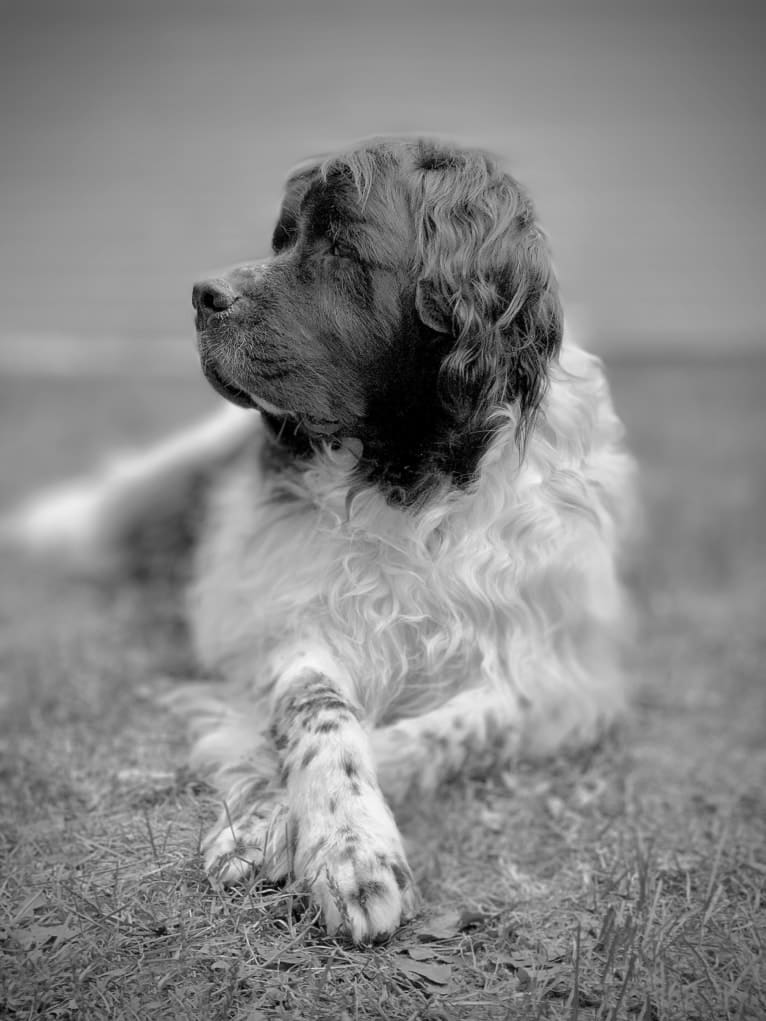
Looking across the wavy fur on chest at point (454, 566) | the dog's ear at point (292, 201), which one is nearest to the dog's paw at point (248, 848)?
the wavy fur on chest at point (454, 566)

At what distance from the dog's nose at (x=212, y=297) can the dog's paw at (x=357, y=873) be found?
134 centimetres

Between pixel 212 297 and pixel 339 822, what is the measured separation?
4.57 ft

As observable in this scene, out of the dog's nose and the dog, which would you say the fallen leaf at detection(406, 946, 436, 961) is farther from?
the dog's nose

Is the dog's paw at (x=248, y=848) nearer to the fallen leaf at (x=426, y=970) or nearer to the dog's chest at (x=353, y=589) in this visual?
the fallen leaf at (x=426, y=970)

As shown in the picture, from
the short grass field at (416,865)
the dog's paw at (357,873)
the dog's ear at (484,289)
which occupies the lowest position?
the short grass field at (416,865)

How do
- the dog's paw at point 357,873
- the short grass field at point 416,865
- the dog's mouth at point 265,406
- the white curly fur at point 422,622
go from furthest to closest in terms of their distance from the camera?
the dog's mouth at point 265,406 < the white curly fur at point 422,622 < the dog's paw at point 357,873 < the short grass field at point 416,865

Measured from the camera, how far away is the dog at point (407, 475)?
8.51 feet

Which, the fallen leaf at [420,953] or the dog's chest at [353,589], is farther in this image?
the dog's chest at [353,589]

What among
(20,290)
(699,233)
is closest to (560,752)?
(20,290)

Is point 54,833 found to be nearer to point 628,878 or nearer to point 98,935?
point 98,935

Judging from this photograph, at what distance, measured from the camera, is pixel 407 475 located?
8.90 feet

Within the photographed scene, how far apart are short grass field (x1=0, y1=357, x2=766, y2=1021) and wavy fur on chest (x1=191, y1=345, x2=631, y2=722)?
Answer: 1.16 feet

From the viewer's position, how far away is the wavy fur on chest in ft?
8.94

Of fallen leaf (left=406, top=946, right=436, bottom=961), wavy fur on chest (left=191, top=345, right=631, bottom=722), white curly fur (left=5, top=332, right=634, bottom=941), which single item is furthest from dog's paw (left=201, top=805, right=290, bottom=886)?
wavy fur on chest (left=191, top=345, right=631, bottom=722)
